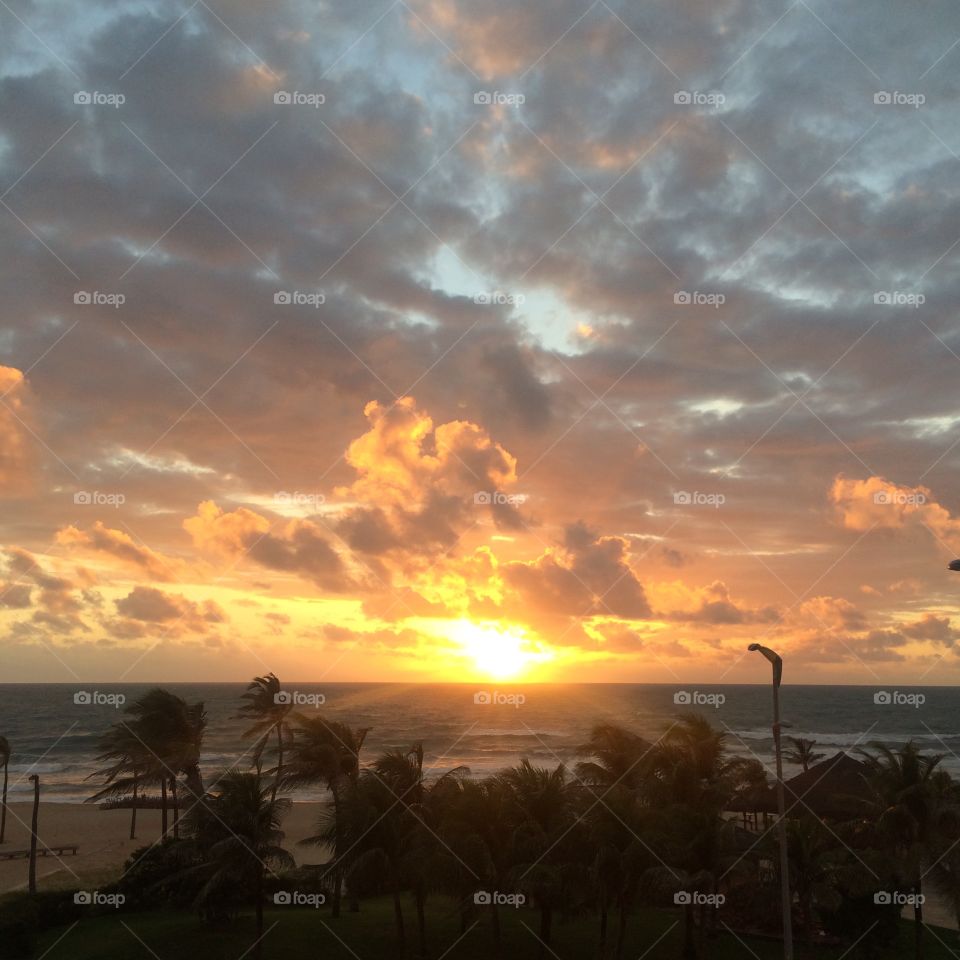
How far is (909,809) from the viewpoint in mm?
28984

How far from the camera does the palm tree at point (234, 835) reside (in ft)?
99.8

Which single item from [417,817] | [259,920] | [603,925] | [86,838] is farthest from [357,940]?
[86,838]

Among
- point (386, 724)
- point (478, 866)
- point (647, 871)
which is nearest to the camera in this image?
point (647, 871)

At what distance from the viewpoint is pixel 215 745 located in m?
112

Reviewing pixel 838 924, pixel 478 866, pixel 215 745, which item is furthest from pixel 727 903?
pixel 215 745

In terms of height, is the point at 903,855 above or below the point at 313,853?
above

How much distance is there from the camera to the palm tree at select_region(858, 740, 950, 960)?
2808cm

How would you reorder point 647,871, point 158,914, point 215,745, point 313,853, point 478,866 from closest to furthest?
point 647,871
point 478,866
point 158,914
point 313,853
point 215,745

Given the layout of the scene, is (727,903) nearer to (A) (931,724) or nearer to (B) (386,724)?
(B) (386,724)

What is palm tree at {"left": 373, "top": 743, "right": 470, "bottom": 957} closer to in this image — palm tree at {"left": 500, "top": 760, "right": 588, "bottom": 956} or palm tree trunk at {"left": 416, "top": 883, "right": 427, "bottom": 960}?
palm tree trunk at {"left": 416, "top": 883, "right": 427, "bottom": 960}

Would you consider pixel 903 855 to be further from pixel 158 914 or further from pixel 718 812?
pixel 158 914

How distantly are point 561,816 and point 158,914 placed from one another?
1637 centimetres

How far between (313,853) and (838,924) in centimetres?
3544

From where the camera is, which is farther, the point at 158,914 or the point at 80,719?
the point at 80,719
